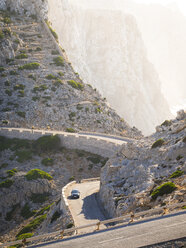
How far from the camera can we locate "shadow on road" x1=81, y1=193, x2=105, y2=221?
27572 mm

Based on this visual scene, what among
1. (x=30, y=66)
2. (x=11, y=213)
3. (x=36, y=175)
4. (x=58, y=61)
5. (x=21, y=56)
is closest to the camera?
(x=11, y=213)

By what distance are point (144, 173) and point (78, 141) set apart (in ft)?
93.9

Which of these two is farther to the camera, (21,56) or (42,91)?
(21,56)

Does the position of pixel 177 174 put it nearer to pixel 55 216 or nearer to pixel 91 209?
pixel 91 209

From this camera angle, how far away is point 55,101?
69.8 m

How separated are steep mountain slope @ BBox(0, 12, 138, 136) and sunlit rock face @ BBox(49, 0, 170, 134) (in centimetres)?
6430

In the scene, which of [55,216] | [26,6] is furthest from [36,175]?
[26,6]

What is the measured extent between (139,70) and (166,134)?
13980cm

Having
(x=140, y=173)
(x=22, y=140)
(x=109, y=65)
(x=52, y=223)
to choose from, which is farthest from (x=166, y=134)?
(x=109, y=65)

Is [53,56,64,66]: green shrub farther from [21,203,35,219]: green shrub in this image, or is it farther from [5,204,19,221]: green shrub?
[21,203,35,219]: green shrub

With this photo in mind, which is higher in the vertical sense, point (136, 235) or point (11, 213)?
point (136, 235)

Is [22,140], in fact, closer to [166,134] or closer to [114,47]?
[166,134]

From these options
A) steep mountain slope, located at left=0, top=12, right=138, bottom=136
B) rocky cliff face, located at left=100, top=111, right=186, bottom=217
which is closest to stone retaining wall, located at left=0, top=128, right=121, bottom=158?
steep mountain slope, located at left=0, top=12, right=138, bottom=136

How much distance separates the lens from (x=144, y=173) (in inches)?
1050
